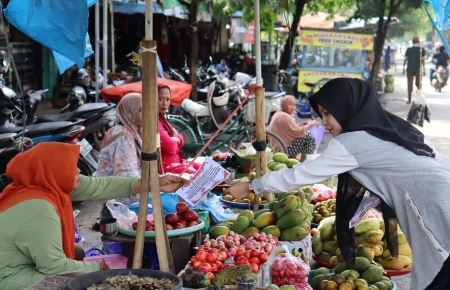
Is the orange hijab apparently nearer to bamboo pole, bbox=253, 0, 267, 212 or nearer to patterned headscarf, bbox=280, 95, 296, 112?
bamboo pole, bbox=253, 0, 267, 212

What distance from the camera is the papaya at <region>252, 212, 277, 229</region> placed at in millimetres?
4773

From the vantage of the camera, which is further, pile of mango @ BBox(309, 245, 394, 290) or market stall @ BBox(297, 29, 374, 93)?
market stall @ BBox(297, 29, 374, 93)

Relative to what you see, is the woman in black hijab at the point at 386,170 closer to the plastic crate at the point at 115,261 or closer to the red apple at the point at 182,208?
the red apple at the point at 182,208

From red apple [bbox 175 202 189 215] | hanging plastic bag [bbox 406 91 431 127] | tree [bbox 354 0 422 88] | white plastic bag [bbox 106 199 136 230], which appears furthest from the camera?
tree [bbox 354 0 422 88]

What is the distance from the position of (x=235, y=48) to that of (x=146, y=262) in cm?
2705

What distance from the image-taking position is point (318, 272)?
15.1 ft

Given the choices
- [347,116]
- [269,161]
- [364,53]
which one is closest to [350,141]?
[347,116]

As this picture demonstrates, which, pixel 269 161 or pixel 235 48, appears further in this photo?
pixel 235 48

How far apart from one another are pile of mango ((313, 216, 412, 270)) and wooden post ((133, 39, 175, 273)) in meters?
1.88

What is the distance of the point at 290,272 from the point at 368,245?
46.4 inches

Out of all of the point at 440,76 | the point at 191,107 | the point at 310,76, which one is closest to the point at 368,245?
the point at 191,107

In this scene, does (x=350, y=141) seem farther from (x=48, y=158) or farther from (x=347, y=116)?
(x=48, y=158)

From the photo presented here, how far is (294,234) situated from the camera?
4.63 metres

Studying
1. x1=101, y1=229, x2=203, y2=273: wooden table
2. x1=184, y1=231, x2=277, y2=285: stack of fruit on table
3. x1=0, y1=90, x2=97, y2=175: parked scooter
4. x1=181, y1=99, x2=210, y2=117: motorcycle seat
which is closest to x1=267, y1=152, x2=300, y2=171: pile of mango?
x1=0, y1=90, x2=97, y2=175: parked scooter
